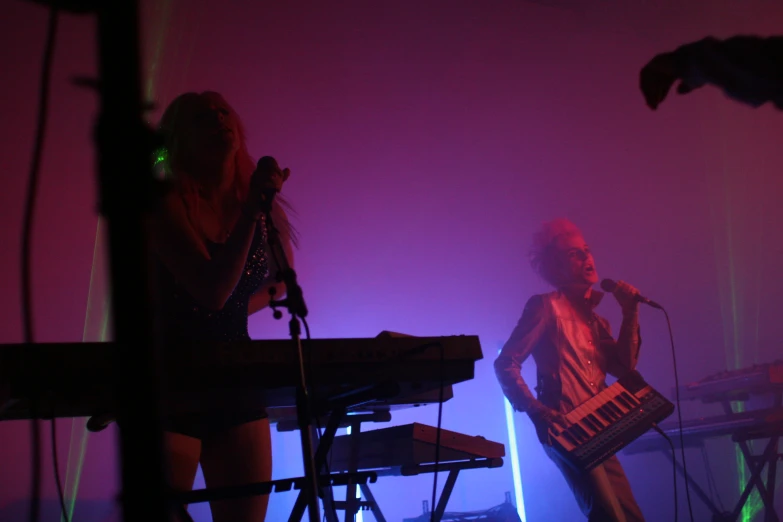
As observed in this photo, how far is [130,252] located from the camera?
504mm

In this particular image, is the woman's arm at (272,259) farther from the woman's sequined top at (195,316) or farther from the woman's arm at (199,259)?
the woman's arm at (199,259)

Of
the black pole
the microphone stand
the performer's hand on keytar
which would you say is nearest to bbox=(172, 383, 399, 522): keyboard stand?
the microphone stand

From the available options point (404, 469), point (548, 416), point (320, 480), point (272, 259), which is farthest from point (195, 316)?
point (548, 416)

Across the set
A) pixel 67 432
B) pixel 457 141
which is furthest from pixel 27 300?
pixel 457 141

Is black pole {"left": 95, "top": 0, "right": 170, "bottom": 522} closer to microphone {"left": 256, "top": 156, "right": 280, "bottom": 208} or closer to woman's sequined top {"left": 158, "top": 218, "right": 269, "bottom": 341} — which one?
microphone {"left": 256, "top": 156, "right": 280, "bottom": 208}

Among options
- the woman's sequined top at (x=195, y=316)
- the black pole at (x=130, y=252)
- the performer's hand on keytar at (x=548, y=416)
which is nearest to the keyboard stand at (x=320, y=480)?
the woman's sequined top at (x=195, y=316)

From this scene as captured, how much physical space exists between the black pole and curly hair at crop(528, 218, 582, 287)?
3.67 metres

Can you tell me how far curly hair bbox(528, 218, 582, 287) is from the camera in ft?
13.2

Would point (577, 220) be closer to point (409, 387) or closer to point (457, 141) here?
point (457, 141)

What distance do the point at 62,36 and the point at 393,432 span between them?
2.59m

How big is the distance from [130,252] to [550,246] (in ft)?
12.2

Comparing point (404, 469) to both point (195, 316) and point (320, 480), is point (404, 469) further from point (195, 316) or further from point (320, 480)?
point (195, 316)

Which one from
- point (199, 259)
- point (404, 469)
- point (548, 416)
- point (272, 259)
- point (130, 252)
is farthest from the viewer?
point (548, 416)

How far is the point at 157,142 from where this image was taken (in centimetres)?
55
